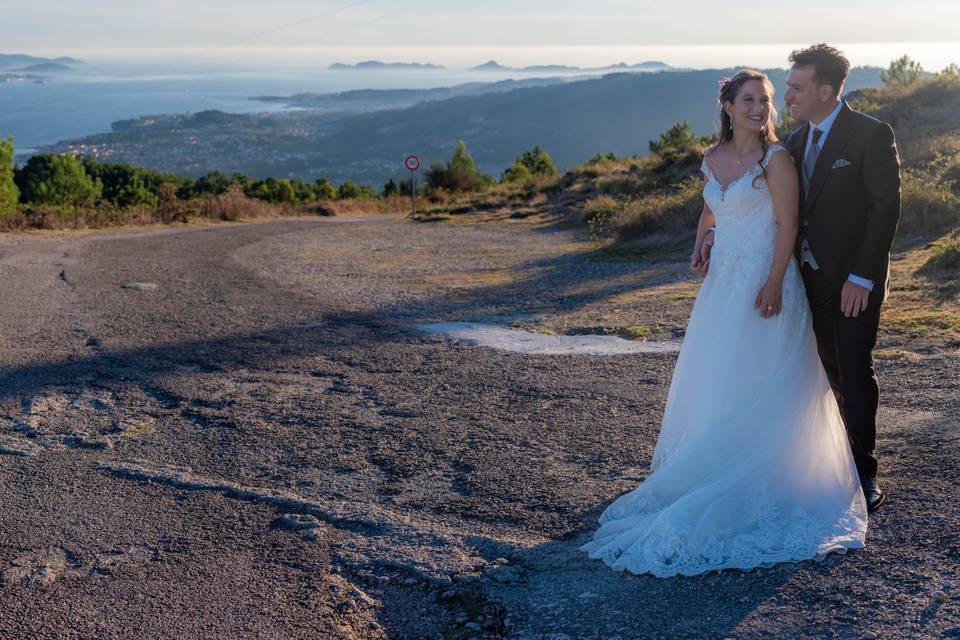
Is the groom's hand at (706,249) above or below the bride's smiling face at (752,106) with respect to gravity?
below

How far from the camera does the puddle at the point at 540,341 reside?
26.5 feet

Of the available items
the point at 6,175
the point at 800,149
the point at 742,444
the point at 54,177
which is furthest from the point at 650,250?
the point at 54,177

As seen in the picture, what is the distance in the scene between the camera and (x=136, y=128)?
132m

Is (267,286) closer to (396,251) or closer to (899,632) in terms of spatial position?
(396,251)

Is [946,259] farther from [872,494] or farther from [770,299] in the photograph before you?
[770,299]

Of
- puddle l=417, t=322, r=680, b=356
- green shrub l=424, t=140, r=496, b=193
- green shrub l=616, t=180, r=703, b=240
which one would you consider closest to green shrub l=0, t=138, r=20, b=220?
green shrub l=424, t=140, r=496, b=193

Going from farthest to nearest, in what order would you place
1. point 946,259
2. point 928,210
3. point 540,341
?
point 928,210 < point 946,259 < point 540,341

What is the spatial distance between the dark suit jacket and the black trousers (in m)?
0.08

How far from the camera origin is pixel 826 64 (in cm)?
391

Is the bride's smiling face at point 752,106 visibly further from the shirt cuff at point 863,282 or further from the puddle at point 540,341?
the puddle at point 540,341

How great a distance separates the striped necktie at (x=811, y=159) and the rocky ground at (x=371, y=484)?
1.44 meters

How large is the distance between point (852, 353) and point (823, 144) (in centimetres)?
91

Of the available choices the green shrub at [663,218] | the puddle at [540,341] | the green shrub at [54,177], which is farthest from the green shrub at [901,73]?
the green shrub at [54,177]

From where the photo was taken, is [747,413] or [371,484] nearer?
[747,413]
